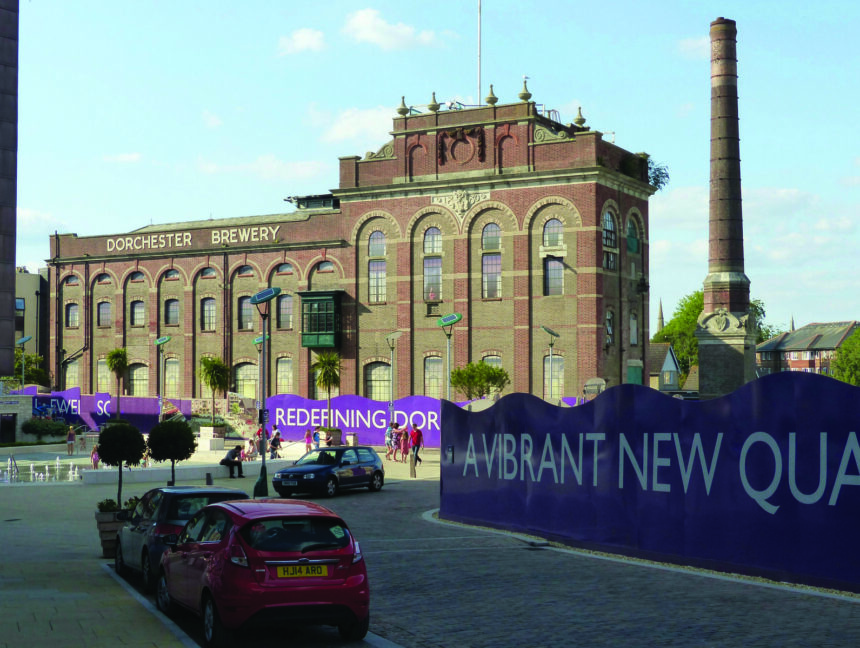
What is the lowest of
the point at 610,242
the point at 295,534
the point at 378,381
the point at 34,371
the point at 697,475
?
the point at 295,534

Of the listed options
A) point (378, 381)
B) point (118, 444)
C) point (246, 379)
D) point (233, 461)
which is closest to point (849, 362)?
point (378, 381)

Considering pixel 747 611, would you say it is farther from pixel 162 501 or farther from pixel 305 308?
pixel 305 308

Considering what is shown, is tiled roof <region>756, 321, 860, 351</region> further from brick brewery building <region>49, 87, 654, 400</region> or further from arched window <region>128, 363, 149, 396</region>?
arched window <region>128, 363, 149, 396</region>

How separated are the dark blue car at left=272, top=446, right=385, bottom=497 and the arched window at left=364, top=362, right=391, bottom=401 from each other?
27964 millimetres

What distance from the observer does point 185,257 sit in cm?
6794

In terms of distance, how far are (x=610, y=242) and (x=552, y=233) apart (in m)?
3.36

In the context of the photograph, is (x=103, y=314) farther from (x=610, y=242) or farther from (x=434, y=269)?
(x=610, y=242)

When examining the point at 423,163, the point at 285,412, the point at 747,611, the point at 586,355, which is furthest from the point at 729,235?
the point at 747,611

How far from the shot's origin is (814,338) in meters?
152

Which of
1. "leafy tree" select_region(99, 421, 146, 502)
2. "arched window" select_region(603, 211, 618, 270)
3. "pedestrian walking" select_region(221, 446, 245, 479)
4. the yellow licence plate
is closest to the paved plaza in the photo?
the yellow licence plate

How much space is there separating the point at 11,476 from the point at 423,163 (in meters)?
30.1

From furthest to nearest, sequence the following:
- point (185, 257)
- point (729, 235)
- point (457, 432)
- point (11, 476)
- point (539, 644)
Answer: point (185, 257)
point (729, 235)
point (11, 476)
point (457, 432)
point (539, 644)

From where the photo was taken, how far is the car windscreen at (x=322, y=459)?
98.4ft

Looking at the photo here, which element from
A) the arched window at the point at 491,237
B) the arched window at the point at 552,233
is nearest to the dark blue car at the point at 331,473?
the arched window at the point at 552,233
